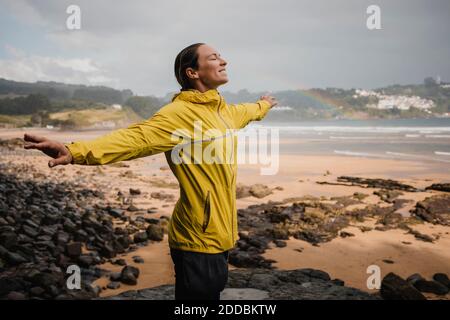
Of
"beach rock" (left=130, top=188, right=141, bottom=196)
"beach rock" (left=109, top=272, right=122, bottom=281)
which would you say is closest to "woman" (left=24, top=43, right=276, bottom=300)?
"beach rock" (left=109, top=272, right=122, bottom=281)

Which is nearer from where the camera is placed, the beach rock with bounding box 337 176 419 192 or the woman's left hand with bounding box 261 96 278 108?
the woman's left hand with bounding box 261 96 278 108

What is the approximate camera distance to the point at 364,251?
7262mm

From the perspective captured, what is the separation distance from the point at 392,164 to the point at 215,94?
20.8 meters

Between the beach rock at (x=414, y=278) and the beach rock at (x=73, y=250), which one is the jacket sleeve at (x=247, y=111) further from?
the beach rock at (x=73, y=250)

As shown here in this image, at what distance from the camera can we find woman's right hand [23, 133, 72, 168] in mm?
2033

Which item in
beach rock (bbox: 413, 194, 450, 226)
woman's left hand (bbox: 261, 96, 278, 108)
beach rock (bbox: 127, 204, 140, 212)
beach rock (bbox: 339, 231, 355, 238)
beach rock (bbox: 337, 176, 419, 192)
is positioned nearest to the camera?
woman's left hand (bbox: 261, 96, 278, 108)

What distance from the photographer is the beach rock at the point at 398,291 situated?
4609mm

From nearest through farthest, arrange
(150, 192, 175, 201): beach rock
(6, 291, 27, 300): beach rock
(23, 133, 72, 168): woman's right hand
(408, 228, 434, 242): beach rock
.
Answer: (23, 133, 72, 168): woman's right hand → (6, 291, 27, 300): beach rock → (408, 228, 434, 242): beach rock → (150, 192, 175, 201): beach rock

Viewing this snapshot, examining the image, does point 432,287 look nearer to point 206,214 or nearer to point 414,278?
point 414,278

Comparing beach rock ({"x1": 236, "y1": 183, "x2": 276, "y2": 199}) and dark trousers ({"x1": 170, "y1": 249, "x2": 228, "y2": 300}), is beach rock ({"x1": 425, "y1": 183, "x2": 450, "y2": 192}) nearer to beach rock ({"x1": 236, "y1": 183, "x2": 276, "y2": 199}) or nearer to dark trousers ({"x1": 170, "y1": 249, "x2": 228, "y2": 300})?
beach rock ({"x1": 236, "y1": 183, "x2": 276, "y2": 199})

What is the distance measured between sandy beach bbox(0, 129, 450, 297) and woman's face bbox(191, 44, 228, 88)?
378 centimetres

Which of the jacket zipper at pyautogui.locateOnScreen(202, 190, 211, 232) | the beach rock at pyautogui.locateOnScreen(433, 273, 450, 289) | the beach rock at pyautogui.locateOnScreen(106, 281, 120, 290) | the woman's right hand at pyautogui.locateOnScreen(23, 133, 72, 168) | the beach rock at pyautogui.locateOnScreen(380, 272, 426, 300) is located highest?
the woman's right hand at pyautogui.locateOnScreen(23, 133, 72, 168)

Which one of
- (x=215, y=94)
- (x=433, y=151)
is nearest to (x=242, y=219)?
(x=215, y=94)
